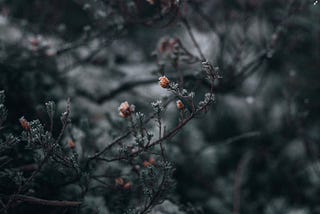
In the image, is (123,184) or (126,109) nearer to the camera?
(126,109)

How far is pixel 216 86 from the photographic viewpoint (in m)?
2.78

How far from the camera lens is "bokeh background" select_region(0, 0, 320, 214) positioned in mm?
2805

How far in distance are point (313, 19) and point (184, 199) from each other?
85.3 inches

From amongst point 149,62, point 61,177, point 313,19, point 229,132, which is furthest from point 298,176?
point 61,177

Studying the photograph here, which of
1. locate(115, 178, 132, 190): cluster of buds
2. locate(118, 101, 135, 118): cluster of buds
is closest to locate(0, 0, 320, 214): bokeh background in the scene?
locate(115, 178, 132, 190): cluster of buds

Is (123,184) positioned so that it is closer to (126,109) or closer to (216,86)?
(126,109)

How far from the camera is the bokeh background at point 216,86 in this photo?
2.80 meters

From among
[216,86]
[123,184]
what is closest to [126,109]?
[123,184]

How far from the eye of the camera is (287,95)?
295cm

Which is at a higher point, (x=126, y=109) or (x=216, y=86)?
(x=216, y=86)

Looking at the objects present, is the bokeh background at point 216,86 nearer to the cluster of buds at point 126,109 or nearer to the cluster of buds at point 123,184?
the cluster of buds at point 123,184

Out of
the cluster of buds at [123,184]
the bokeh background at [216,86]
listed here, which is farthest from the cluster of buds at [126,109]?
the bokeh background at [216,86]

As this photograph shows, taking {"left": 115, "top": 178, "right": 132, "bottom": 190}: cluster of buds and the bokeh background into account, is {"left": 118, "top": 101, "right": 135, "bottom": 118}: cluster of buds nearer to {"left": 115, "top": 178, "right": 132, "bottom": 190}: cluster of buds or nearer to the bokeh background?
{"left": 115, "top": 178, "right": 132, "bottom": 190}: cluster of buds

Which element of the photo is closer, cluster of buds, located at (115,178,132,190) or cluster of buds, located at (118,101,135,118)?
cluster of buds, located at (118,101,135,118)
